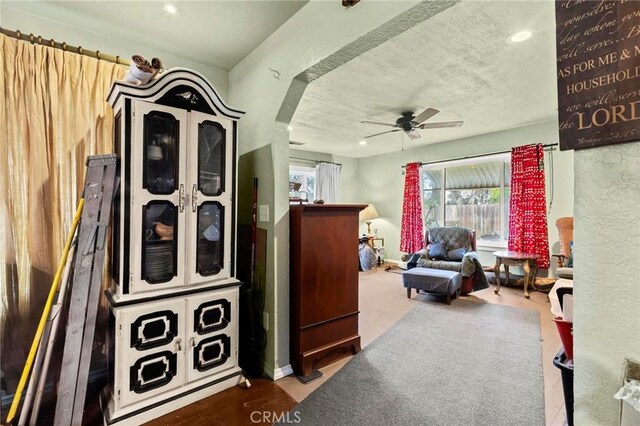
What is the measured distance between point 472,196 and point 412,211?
114 centimetres

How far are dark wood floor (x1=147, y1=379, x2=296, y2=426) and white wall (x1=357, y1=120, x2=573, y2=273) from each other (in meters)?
4.68

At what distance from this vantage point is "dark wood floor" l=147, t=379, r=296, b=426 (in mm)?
1697

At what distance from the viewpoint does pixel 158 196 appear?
177 centimetres

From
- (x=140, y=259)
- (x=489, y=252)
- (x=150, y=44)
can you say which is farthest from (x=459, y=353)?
(x=150, y=44)

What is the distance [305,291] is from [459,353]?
4.94ft

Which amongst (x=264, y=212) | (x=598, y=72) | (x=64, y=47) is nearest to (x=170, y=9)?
(x=64, y=47)

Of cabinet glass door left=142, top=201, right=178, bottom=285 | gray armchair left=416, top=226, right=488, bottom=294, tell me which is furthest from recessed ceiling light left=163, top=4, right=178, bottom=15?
gray armchair left=416, top=226, right=488, bottom=294

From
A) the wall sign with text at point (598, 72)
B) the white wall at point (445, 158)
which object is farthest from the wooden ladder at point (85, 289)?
the white wall at point (445, 158)

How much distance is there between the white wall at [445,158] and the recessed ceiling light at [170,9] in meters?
4.99

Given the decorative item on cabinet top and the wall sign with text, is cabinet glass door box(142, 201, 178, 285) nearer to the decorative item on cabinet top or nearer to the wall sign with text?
the decorative item on cabinet top

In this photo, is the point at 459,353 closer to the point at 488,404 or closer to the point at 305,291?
the point at 488,404

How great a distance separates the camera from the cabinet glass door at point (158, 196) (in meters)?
1.70

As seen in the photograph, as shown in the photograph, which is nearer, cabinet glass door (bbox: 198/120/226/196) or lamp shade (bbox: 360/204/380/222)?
cabinet glass door (bbox: 198/120/226/196)

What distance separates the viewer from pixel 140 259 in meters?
1.72
